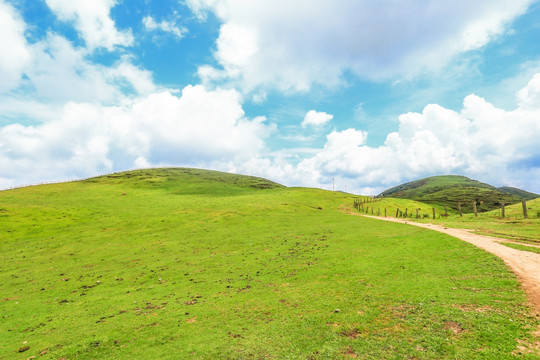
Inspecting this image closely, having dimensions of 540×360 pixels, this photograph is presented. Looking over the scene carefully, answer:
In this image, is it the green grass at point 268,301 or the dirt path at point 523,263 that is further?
the dirt path at point 523,263

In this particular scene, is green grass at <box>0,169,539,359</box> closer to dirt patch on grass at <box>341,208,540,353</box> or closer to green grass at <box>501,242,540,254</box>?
dirt patch on grass at <box>341,208,540,353</box>

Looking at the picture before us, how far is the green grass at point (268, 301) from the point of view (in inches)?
423

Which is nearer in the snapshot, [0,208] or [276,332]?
[276,332]

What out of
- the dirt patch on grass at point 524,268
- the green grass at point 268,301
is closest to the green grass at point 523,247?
the dirt patch on grass at point 524,268

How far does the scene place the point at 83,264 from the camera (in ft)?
98.8

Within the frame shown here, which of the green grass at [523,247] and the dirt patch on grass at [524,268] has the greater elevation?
the green grass at [523,247]

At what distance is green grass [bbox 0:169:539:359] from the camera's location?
10.7m

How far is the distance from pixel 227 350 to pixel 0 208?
7605cm

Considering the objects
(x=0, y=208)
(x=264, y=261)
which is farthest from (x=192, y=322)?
(x=0, y=208)

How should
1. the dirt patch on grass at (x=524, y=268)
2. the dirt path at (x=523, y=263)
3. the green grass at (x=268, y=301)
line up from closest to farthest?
1. the dirt patch on grass at (x=524, y=268)
2. the green grass at (x=268, y=301)
3. the dirt path at (x=523, y=263)

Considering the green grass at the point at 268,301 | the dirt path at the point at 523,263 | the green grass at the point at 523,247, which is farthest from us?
the green grass at the point at 523,247

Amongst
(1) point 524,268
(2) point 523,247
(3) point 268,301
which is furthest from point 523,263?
(3) point 268,301

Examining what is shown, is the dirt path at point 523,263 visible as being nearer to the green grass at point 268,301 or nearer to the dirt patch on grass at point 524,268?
the dirt patch on grass at point 524,268

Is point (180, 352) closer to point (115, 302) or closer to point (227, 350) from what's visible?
point (227, 350)
